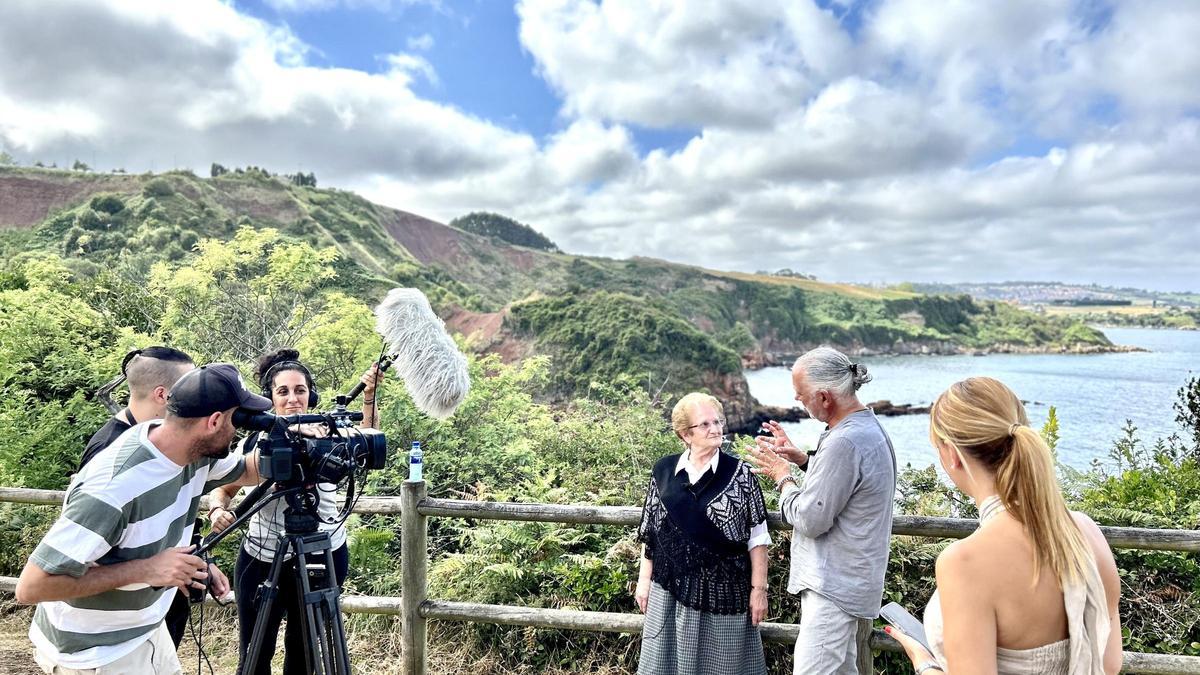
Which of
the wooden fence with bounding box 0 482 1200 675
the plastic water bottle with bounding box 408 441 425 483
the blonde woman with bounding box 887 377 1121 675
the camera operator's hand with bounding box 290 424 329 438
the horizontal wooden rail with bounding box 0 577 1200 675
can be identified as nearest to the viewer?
the blonde woman with bounding box 887 377 1121 675

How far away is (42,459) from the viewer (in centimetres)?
634

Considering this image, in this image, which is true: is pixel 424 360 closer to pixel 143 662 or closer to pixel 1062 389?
pixel 143 662

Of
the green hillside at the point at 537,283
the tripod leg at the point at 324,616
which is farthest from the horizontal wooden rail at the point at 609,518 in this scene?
the green hillside at the point at 537,283

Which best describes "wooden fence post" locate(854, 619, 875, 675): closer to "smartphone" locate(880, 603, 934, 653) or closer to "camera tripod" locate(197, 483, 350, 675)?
"smartphone" locate(880, 603, 934, 653)

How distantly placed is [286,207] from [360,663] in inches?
2322

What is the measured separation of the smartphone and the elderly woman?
92 centimetres

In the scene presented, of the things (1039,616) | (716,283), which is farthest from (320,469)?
(716,283)

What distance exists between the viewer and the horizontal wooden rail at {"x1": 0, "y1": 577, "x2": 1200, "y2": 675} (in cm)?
252

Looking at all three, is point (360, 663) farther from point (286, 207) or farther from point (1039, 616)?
point (286, 207)

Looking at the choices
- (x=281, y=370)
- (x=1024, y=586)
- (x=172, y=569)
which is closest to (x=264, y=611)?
(x=172, y=569)

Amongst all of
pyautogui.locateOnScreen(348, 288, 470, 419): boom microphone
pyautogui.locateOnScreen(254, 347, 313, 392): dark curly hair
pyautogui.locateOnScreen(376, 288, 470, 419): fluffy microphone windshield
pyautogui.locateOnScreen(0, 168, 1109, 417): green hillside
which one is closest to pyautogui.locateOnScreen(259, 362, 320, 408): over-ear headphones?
pyautogui.locateOnScreen(254, 347, 313, 392): dark curly hair

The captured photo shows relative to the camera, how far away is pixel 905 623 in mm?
1532

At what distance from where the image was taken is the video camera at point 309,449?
6.30 ft

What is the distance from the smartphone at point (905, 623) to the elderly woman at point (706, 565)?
0.92 metres
